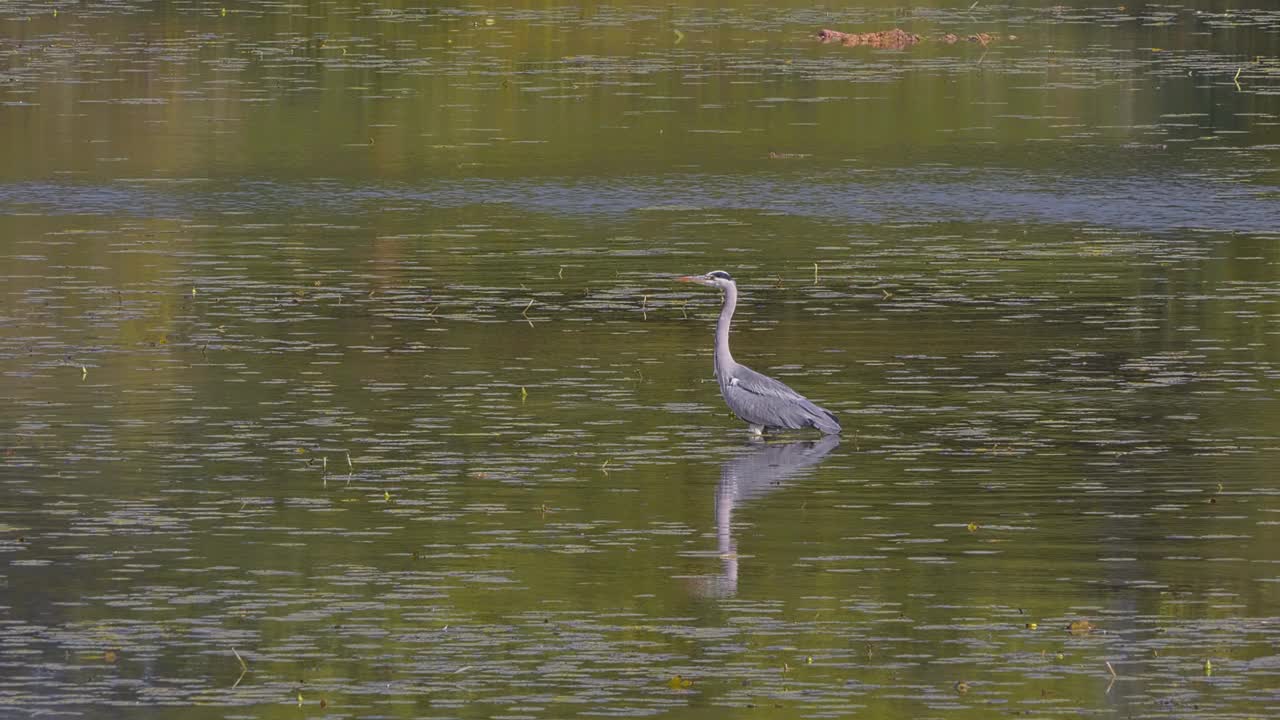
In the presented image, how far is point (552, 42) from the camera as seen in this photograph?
54375 millimetres

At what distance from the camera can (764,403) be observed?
696 inches

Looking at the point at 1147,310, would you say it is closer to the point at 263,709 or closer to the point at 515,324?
the point at 515,324

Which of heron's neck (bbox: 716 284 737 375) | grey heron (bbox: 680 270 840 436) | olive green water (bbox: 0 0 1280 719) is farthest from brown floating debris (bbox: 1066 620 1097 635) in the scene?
heron's neck (bbox: 716 284 737 375)

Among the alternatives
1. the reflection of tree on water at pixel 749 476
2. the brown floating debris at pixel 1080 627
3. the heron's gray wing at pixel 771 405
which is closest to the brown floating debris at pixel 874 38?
the heron's gray wing at pixel 771 405

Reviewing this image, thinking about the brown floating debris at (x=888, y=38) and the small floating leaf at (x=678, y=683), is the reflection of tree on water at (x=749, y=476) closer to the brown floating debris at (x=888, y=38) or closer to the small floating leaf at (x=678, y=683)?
the small floating leaf at (x=678, y=683)

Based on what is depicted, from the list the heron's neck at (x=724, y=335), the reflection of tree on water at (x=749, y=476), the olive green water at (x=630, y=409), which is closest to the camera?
the olive green water at (x=630, y=409)

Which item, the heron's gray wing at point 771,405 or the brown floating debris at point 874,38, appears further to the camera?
the brown floating debris at point 874,38

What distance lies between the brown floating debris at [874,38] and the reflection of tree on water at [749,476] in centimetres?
3744

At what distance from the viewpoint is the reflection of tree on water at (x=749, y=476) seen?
13.8 metres

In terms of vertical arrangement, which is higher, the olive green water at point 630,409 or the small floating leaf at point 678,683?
the small floating leaf at point 678,683

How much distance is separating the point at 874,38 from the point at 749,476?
4011 cm

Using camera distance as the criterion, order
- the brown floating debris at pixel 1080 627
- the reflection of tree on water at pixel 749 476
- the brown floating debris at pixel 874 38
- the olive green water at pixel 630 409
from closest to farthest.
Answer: the olive green water at pixel 630 409 → the brown floating debris at pixel 1080 627 → the reflection of tree on water at pixel 749 476 → the brown floating debris at pixel 874 38

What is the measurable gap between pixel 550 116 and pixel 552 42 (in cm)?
1448

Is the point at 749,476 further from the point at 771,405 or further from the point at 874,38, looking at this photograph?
the point at 874,38
